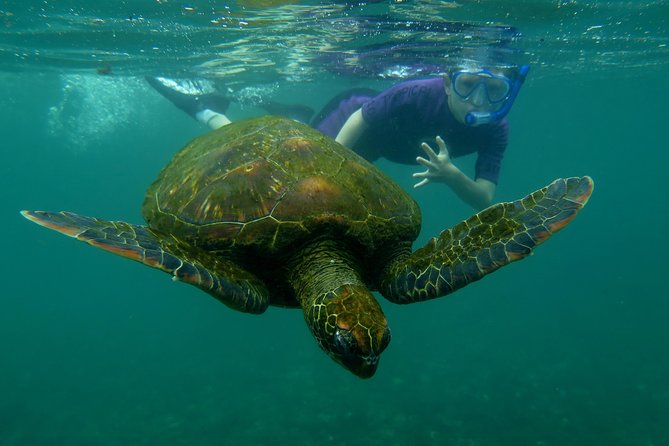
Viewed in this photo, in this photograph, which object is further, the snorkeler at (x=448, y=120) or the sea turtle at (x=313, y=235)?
the snorkeler at (x=448, y=120)

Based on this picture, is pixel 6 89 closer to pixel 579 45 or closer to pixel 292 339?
pixel 292 339

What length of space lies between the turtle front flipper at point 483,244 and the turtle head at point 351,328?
498 mm

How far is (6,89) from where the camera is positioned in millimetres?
28875

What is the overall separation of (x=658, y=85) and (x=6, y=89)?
47889 mm

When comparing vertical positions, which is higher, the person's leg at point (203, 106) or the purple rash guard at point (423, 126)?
the purple rash guard at point (423, 126)

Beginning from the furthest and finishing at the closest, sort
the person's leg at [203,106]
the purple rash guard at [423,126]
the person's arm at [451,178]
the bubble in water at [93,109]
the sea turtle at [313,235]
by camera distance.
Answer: the bubble in water at [93,109] < the person's leg at [203,106] < the purple rash guard at [423,126] < the person's arm at [451,178] < the sea turtle at [313,235]

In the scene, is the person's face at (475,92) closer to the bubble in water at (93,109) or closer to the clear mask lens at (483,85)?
the clear mask lens at (483,85)

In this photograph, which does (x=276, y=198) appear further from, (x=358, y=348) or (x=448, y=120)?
(x=448, y=120)

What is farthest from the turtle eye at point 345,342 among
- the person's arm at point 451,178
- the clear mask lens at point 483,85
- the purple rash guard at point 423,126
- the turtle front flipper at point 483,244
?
the clear mask lens at point 483,85

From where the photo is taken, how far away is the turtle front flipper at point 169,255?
2.49 metres

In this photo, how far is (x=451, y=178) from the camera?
5496 millimetres

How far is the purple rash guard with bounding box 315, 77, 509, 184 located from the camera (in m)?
7.05

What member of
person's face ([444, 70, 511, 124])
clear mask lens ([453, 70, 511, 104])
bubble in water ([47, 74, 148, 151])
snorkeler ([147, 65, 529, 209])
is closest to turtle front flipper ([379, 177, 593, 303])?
snorkeler ([147, 65, 529, 209])

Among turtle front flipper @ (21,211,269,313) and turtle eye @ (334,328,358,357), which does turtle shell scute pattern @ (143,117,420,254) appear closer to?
turtle front flipper @ (21,211,269,313)
